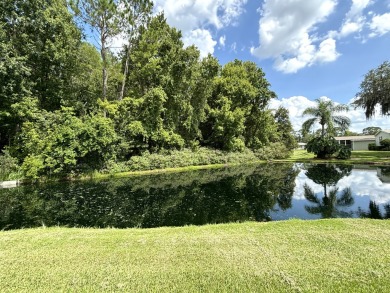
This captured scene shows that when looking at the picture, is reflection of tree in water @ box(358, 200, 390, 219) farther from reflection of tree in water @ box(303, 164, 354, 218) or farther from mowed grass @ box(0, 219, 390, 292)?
mowed grass @ box(0, 219, 390, 292)

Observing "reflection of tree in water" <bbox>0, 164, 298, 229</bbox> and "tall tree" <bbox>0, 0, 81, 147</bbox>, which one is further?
"tall tree" <bbox>0, 0, 81, 147</bbox>

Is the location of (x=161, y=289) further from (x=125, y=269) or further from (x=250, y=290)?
(x=250, y=290)

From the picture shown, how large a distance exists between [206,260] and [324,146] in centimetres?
2588

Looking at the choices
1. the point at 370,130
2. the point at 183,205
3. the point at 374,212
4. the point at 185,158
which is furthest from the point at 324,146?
the point at 370,130

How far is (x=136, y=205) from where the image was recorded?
8.52m

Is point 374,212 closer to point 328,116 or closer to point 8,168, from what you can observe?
point 8,168

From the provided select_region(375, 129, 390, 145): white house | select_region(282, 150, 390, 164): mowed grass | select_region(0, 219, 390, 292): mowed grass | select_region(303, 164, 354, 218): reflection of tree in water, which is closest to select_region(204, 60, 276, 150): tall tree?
select_region(282, 150, 390, 164): mowed grass

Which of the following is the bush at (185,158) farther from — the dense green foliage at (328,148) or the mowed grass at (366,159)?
the dense green foliage at (328,148)

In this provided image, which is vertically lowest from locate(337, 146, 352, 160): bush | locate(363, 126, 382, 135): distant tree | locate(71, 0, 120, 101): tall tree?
locate(337, 146, 352, 160): bush

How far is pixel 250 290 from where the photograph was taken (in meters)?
2.72

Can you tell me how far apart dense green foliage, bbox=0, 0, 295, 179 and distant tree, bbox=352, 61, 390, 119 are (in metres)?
11.1

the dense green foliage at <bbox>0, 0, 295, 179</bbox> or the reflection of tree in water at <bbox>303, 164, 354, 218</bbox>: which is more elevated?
the dense green foliage at <bbox>0, 0, 295, 179</bbox>

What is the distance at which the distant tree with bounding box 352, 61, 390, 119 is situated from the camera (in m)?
24.6

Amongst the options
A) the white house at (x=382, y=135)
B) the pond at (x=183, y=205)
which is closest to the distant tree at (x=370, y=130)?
the white house at (x=382, y=135)
